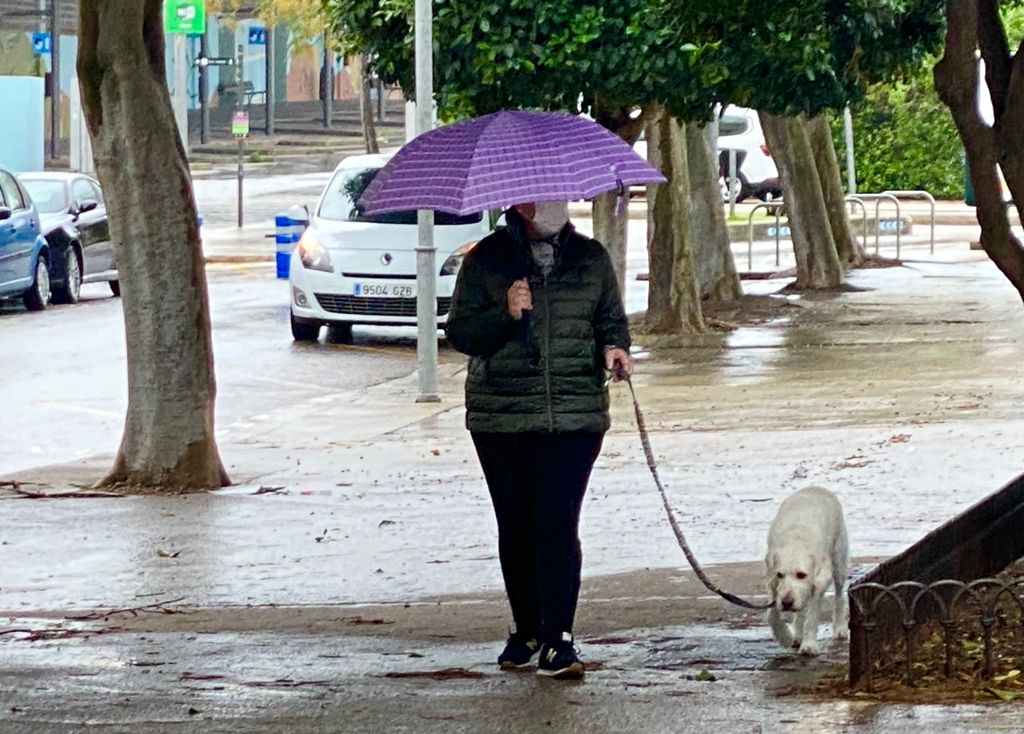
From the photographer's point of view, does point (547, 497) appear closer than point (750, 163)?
Yes

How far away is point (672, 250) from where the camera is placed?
2083 cm

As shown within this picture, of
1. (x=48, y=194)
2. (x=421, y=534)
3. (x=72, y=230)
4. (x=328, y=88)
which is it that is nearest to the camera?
(x=421, y=534)

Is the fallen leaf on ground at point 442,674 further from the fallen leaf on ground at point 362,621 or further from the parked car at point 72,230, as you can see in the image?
the parked car at point 72,230

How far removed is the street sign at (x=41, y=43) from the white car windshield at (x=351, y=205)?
30.5m

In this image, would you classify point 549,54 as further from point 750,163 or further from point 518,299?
point 750,163

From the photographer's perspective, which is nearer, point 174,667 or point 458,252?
point 174,667

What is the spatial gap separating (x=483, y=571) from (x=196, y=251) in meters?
3.49

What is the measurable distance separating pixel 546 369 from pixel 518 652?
38.1 inches

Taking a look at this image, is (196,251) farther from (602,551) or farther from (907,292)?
(907,292)

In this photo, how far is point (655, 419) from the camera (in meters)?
14.6

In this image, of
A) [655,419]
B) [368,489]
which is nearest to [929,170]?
[655,419]

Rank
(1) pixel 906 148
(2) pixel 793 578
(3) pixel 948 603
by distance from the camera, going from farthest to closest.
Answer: (1) pixel 906 148 < (2) pixel 793 578 < (3) pixel 948 603

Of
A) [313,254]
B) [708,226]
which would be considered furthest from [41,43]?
[313,254]

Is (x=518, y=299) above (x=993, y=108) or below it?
below
